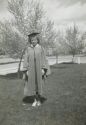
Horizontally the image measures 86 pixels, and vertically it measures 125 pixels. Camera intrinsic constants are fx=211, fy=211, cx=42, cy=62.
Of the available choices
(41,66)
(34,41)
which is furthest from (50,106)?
(34,41)

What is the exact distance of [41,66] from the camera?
291cm

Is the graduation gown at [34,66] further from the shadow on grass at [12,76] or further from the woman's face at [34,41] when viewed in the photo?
the shadow on grass at [12,76]

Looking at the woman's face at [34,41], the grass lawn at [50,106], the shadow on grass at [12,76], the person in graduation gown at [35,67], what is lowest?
the grass lawn at [50,106]

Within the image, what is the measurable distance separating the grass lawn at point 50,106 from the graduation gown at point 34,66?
11.1 inches

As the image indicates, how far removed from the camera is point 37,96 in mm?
3016

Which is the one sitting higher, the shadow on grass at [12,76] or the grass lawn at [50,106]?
the shadow on grass at [12,76]

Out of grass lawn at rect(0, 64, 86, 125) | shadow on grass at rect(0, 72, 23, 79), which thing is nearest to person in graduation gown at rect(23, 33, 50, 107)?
grass lawn at rect(0, 64, 86, 125)

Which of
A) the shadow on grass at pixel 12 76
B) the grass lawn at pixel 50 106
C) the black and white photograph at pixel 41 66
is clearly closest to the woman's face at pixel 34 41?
the black and white photograph at pixel 41 66

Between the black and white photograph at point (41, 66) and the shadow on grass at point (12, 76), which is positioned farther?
the shadow on grass at point (12, 76)

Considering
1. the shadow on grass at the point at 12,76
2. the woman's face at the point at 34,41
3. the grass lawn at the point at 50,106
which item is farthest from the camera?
the shadow on grass at the point at 12,76

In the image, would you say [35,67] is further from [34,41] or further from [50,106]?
[50,106]

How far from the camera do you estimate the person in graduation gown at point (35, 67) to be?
2.86 metres

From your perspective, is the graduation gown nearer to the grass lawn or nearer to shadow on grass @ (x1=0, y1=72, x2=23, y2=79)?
the grass lawn

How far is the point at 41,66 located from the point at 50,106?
23.9 inches
